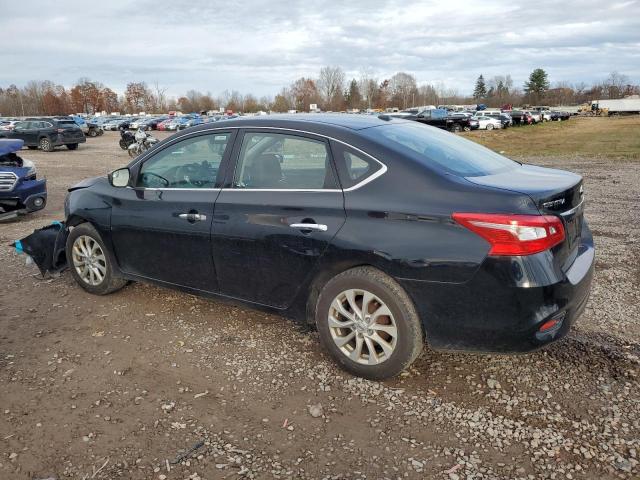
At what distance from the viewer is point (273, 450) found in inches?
109

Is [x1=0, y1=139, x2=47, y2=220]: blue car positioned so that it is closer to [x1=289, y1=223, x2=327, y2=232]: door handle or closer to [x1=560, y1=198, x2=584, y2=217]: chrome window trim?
[x1=289, y1=223, x2=327, y2=232]: door handle

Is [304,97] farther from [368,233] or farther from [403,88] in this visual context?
[368,233]

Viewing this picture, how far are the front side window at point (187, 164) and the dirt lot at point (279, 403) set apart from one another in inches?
45.2

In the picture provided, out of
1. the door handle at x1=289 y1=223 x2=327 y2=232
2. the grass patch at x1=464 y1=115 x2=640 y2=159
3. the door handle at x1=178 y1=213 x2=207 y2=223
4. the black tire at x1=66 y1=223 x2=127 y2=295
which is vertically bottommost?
the grass patch at x1=464 y1=115 x2=640 y2=159

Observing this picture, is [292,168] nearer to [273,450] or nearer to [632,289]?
[273,450]

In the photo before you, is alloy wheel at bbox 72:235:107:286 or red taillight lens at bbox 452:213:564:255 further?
alloy wheel at bbox 72:235:107:286

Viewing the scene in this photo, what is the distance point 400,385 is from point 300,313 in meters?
0.82

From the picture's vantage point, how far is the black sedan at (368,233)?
9.53 ft

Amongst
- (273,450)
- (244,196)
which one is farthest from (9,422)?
(244,196)

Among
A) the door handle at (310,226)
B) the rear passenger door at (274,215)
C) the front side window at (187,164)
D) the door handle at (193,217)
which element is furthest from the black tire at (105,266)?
the door handle at (310,226)

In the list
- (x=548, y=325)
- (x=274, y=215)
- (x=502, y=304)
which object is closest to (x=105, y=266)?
(x=274, y=215)

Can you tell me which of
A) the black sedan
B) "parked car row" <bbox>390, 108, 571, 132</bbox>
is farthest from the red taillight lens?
"parked car row" <bbox>390, 108, 571, 132</bbox>

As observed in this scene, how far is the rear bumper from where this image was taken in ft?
9.36

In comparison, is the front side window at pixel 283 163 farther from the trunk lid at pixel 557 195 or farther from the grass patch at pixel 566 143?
the grass patch at pixel 566 143
